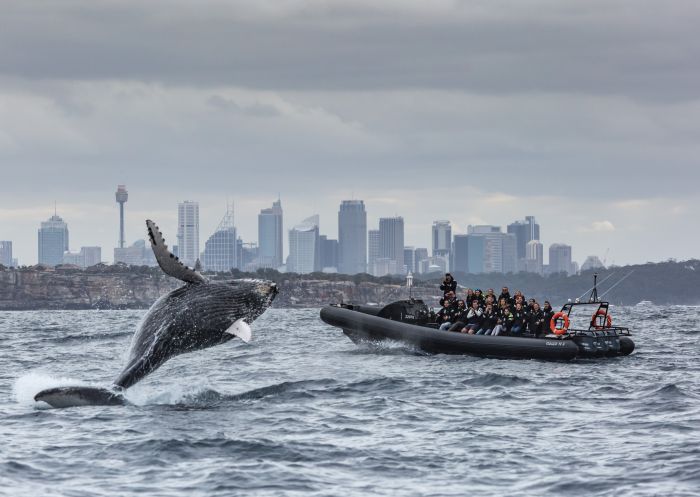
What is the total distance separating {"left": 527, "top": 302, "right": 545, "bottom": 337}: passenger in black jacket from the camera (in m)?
31.3

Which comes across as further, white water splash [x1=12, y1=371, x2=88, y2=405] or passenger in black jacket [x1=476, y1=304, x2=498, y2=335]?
passenger in black jacket [x1=476, y1=304, x2=498, y2=335]

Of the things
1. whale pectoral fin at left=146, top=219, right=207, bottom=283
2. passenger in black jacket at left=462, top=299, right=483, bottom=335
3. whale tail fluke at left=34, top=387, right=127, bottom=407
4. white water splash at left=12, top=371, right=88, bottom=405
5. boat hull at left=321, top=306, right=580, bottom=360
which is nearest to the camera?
whale pectoral fin at left=146, top=219, right=207, bottom=283

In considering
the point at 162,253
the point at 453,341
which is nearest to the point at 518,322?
the point at 453,341

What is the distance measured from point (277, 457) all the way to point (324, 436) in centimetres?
169

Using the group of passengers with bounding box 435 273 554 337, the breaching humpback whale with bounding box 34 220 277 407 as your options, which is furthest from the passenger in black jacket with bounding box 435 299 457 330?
the breaching humpback whale with bounding box 34 220 277 407

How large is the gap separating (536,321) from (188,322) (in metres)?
16.0

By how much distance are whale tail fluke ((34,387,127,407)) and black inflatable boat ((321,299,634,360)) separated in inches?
562

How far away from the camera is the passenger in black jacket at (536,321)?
1232 inches

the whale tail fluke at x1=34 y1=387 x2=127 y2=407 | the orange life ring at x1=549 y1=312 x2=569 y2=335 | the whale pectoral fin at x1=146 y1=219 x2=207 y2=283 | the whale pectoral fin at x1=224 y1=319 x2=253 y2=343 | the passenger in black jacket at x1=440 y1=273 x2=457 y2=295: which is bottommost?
the whale tail fluke at x1=34 y1=387 x2=127 y2=407

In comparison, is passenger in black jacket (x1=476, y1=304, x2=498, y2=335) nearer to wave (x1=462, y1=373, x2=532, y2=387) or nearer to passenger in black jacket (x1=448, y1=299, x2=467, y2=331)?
passenger in black jacket (x1=448, y1=299, x2=467, y2=331)

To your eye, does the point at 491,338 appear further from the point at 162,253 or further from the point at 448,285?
the point at 162,253

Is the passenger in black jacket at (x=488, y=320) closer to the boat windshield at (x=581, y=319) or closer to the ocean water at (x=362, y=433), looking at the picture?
the boat windshield at (x=581, y=319)

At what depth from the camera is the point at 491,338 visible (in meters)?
30.8

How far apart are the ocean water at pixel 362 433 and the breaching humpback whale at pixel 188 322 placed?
3.09 feet
